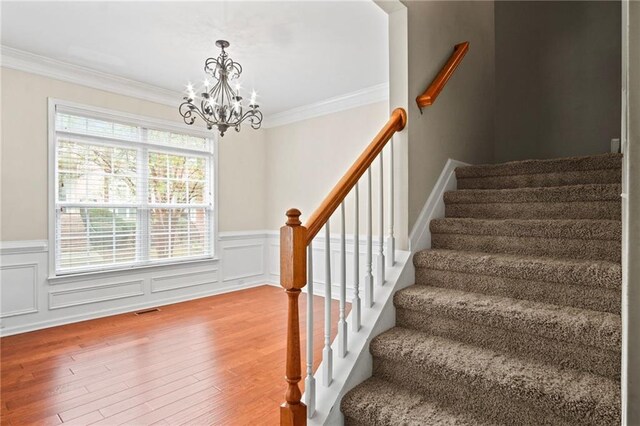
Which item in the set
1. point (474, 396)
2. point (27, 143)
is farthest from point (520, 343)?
point (27, 143)

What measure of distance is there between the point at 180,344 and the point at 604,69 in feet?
15.1

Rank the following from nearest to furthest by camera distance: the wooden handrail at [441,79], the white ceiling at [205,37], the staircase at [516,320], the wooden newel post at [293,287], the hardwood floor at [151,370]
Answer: the staircase at [516,320]
the wooden newel post at [293,287]
the hardwood floor at [151,370]
the wooden handrail at [441,79]
the white ceiling at [205,37]

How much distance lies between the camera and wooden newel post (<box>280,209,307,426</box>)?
1.50 meters

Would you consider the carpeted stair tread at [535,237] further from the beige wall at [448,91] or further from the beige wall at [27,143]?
the beige wall at [27,143]

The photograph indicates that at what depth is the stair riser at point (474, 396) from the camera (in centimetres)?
132

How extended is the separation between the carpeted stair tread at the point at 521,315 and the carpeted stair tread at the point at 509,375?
0.41 ft

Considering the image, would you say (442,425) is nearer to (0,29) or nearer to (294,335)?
(294,335)

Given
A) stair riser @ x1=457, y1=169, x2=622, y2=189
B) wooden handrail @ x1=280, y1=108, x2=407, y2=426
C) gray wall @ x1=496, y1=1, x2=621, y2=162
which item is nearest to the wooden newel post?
wooden handrail @ x1=280, y1=108, x2=407, y2=426

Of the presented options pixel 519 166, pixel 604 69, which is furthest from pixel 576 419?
pixel 604 69

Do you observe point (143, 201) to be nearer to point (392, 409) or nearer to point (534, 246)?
point (392, 409)

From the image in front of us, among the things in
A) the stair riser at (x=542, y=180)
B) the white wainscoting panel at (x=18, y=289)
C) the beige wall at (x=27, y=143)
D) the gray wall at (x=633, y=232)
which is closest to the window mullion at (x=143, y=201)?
the beige wall at (x=27, y=143)

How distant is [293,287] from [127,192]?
3615 millimetres

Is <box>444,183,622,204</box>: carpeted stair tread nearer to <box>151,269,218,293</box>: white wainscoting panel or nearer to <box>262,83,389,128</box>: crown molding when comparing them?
<box>262,83,389,128</box>: crown molding

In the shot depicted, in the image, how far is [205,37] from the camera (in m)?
3.18
